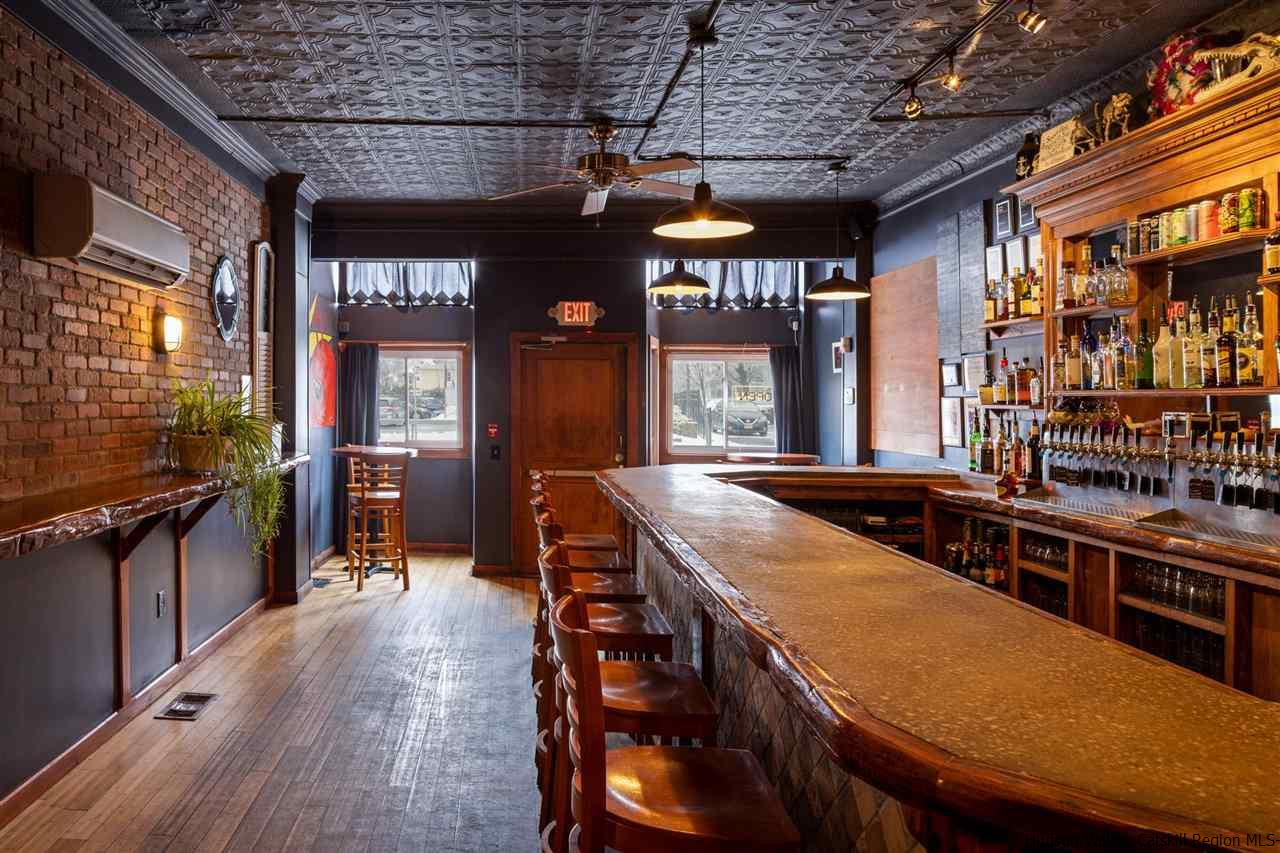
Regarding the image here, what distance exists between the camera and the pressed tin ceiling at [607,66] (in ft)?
12.4

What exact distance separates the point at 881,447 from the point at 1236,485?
3.82 m

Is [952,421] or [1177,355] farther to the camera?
[952,421]

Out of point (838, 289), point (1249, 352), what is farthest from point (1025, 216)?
point (1249, 352)

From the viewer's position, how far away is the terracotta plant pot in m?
4.59

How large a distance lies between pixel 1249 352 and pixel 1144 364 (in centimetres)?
57

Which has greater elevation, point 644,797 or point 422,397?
point 422,397

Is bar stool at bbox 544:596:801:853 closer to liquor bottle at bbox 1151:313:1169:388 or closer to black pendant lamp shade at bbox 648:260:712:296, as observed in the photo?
liquor bottle at bbox 1151:313:1169:388

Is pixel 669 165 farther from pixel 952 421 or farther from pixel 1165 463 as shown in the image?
pixel 952 421

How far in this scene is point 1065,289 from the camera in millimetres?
4469

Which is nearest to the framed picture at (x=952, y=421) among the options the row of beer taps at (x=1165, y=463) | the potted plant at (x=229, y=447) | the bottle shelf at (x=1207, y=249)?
the row of beer taps at (x=1165, y=463)

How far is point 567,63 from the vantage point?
4.35 metres

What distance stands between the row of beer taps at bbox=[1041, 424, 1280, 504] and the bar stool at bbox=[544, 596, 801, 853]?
2.58 meters

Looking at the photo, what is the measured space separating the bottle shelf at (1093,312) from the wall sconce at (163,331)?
4.58m

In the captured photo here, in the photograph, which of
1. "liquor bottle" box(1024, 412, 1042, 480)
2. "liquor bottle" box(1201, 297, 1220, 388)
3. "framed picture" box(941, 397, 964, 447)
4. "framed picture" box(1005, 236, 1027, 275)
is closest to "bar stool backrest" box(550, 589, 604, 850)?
"liquor bottle" box(1201, 297, 1220, 388)
